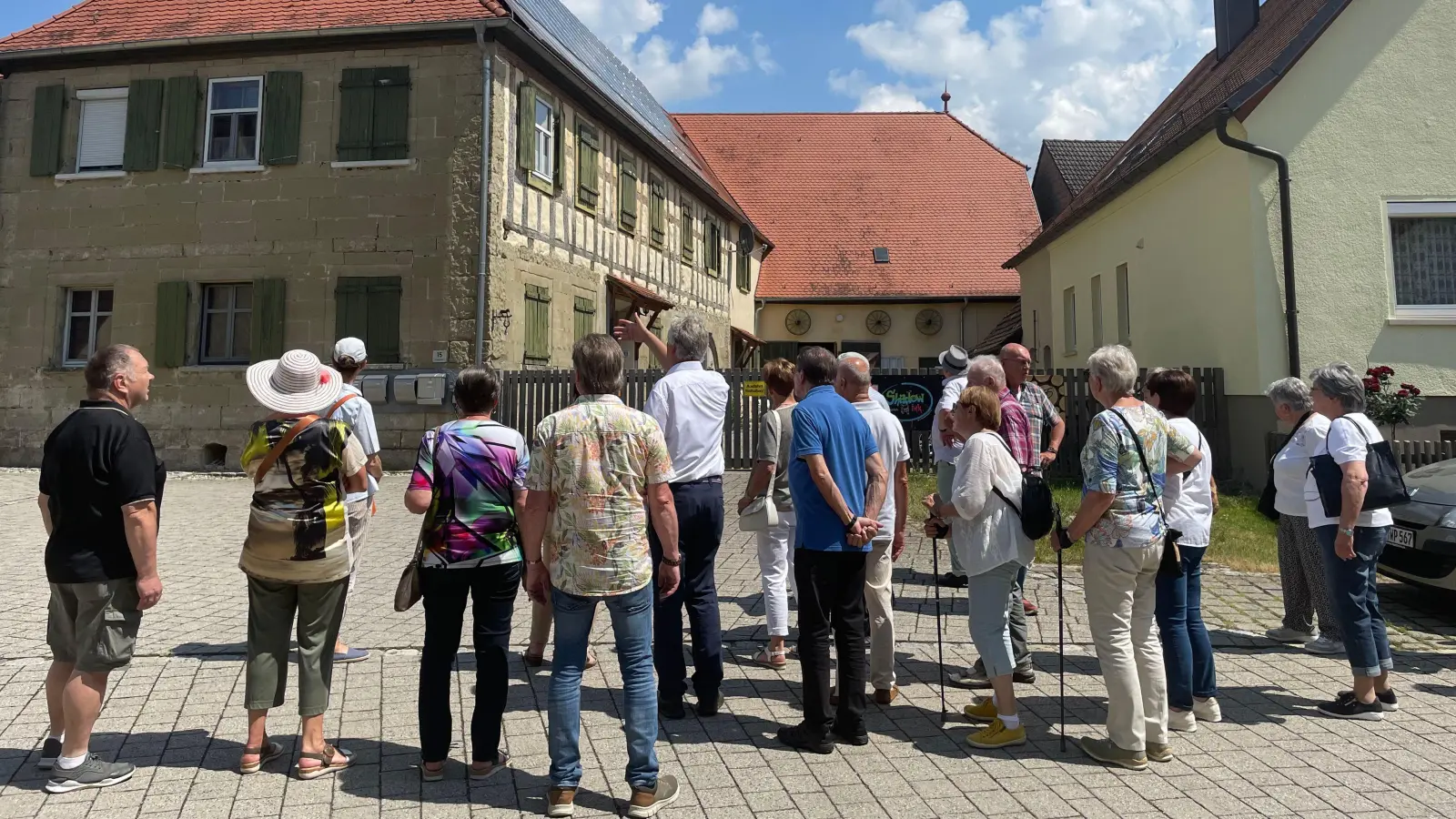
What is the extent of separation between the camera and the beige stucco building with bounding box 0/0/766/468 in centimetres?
1389

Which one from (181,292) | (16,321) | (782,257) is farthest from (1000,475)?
(782,257)

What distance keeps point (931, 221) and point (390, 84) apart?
2000 centimetres

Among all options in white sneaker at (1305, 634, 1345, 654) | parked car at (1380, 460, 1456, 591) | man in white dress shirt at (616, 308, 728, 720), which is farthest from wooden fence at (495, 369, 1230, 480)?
man in white dress shirt at (616, 308, 728, 720)

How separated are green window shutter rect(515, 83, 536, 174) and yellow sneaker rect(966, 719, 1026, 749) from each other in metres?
12.6

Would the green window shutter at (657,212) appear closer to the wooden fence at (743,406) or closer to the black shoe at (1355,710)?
the wooden fence at (743,406)

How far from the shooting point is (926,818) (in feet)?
10.6

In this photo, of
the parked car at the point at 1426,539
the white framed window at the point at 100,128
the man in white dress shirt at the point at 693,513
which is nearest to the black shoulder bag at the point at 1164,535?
the man in white dress shirt at the point at 693,513

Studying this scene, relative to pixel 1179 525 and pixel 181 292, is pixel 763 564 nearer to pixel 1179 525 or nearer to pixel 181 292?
pixel 1179 525

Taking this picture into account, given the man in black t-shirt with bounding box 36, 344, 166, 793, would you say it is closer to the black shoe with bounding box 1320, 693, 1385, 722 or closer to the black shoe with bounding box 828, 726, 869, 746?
the black shoe with bounding box 828, 726, 869, 746

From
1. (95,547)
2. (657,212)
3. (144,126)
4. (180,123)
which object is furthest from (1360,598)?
(144,126)

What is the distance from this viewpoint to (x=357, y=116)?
14.2 metres

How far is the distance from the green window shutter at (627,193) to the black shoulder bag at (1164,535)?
15.1 meters

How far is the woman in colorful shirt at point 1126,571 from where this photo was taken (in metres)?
3.75

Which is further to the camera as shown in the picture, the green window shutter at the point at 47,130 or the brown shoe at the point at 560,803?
the green window shutter at the point at 47,130
